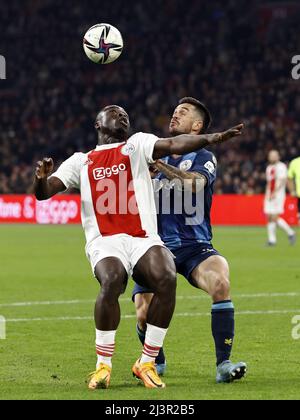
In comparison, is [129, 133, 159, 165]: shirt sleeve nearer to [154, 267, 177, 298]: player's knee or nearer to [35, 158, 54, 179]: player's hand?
[35, 158, 54, 179]: player's hand

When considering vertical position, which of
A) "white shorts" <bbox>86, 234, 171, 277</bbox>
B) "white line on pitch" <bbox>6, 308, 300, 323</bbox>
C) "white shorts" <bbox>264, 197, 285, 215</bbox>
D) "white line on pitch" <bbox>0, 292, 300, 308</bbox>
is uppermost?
"white shorts" <bbox>86, 234, 171, 277</bbox>

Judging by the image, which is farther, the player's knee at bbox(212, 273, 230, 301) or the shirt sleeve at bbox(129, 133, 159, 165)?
the player's knee at bbox(212, 273, 230, 301)

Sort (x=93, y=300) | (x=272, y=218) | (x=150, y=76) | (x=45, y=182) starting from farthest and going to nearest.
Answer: (x=150, y=76) → (x=272, y=218) → (x=93, y=300) → (x=45, y=182)

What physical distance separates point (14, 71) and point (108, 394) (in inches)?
1493

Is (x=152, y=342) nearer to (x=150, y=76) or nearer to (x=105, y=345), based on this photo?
(x=105, y=345)

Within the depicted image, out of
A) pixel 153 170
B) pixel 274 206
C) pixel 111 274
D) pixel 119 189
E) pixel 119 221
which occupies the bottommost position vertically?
pixel 274 206

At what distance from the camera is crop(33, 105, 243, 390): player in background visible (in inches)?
273

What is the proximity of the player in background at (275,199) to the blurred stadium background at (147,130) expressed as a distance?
407mm

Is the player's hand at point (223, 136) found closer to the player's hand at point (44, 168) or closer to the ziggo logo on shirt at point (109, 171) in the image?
the ziggo logo on shirt at point (109, 171)

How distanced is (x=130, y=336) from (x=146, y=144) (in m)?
3.31

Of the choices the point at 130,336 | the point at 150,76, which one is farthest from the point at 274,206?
the point at 150,76

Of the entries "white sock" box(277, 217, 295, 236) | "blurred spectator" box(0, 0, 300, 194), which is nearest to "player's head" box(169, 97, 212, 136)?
"white sock" box(277, 217, 295, 236)

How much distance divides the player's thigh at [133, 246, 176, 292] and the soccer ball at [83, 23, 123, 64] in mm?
2428

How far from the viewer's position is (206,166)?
7.72m
